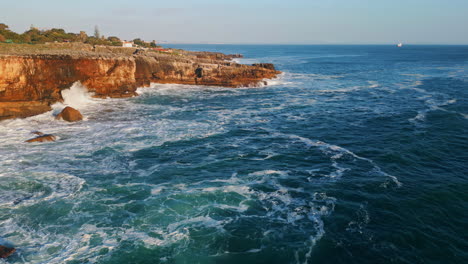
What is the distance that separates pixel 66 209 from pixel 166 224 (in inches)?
212

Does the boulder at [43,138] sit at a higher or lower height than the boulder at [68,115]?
lower

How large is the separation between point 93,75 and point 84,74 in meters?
1.42

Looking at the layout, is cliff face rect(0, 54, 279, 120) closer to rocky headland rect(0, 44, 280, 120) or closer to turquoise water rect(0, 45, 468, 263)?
rocky headland rect(0, 44, 280, 120)

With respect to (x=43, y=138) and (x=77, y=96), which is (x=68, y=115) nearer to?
(x=43, y=138)

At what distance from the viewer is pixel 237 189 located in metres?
17.8

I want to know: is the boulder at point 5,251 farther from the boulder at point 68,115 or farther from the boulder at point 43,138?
the boulder at point 68,115

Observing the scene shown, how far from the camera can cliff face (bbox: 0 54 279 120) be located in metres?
33.6

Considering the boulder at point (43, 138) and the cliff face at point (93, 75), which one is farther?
the cliff face at point (93, 75)

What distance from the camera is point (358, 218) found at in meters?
14.9

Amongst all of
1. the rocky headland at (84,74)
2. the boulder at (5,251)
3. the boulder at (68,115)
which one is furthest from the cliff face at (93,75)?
the boulder at (5,251)

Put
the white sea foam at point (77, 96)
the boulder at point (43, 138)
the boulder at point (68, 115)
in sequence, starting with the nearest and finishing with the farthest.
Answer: the boulder at point (43, 138)
the boulder at point (68, 115)
the white sea foam at point (77, 96)

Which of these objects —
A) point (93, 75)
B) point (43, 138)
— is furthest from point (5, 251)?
point (93, 75)

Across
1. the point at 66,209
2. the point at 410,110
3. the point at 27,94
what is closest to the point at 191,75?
the point at 27,94

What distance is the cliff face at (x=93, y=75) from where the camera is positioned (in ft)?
110
